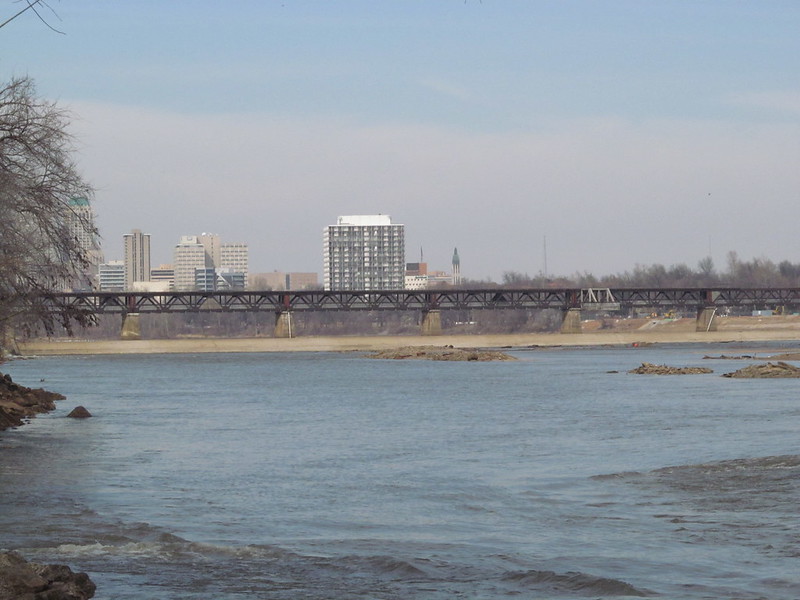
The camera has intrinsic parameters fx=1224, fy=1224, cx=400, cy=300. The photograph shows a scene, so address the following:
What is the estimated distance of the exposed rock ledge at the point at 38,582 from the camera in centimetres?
1127

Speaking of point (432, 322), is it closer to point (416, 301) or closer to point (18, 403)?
point (416, 301)

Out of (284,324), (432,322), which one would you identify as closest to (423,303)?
→ (432,322)

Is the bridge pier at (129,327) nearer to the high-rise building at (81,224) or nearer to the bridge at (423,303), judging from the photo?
the bridge at (423,303)

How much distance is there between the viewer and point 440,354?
109125 millimetres

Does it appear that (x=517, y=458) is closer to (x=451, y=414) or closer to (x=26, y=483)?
(x=26, y=483)

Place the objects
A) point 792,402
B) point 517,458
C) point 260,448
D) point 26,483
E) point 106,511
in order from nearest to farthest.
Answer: point 106,511 < point 26,483 < point 517,458 < point 260,448 < point 792,402

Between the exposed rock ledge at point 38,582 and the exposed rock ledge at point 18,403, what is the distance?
2285 cm

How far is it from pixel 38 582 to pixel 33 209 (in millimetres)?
18178

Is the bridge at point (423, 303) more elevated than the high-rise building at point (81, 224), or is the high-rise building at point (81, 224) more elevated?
the high-rise building at point (81, 224)

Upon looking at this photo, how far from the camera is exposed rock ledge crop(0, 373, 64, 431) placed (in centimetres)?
3522

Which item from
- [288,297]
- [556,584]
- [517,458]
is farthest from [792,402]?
[288,297]

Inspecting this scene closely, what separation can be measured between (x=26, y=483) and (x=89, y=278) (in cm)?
1176

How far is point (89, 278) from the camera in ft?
108

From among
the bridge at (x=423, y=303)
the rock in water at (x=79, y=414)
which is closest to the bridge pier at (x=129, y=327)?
the bridge at (x=423, y=303)
